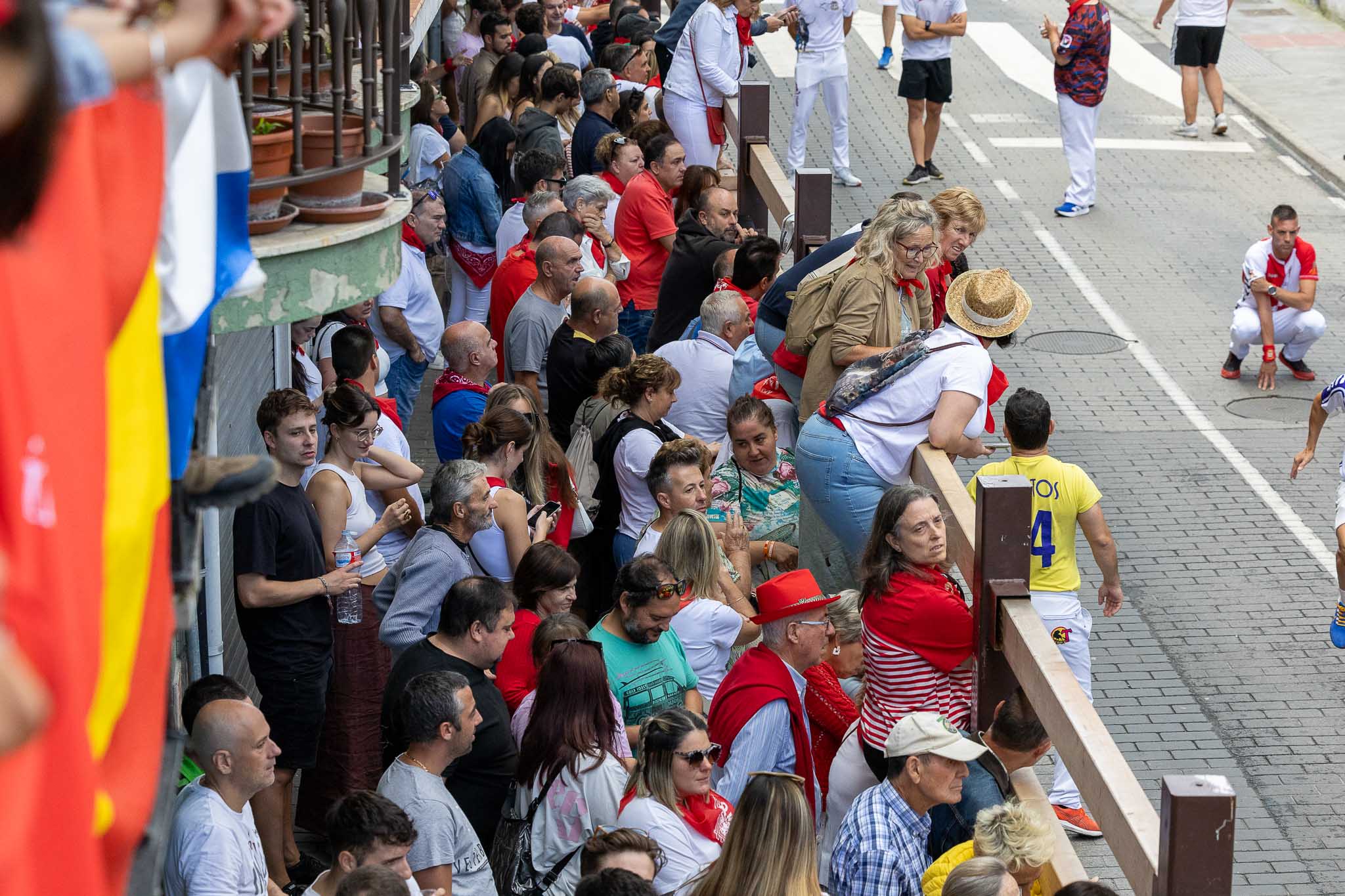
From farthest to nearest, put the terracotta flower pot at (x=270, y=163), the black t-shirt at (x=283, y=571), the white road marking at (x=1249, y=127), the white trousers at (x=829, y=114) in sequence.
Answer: the white road marking at (x=1249, y=127)
the white trousers at (x=829, y=114)
the black t-shirt at (x=283, y=571)
the terracotta flower pot at (x=270, y=163)

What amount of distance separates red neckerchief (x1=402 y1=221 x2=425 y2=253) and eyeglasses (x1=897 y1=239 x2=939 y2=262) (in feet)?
12.0

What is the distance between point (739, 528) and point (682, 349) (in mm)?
1502

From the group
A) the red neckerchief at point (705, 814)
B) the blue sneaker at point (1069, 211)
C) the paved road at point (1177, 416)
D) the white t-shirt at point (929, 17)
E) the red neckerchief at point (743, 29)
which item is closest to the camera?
the red neckerchief at point (705, 814)

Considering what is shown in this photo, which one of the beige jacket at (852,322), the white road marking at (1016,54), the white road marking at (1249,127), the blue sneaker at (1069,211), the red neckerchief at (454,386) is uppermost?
the beige jacket at (852,322)

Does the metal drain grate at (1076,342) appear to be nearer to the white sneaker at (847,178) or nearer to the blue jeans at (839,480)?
the white sneaker at (847,178)

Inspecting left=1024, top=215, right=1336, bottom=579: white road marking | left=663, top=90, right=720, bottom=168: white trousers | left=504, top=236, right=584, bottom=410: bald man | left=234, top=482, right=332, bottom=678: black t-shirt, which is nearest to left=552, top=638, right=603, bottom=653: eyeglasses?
left=234, top=482, right=332, bottom=678: black t-shirt

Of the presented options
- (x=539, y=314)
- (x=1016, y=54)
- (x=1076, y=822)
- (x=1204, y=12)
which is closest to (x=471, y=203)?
(x=539, y=314)

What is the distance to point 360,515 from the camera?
23.2 ft

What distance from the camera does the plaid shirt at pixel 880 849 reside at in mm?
5230

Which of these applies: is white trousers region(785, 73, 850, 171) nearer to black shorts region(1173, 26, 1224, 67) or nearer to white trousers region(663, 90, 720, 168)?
white trousers region(663, 90, 720, 168)

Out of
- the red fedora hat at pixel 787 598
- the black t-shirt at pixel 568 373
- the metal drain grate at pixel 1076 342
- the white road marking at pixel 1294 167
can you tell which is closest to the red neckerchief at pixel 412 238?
the black t-shirt at pixel 568 373

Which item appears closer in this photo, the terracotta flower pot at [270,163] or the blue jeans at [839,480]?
the terracotta flower pot at [270,163]

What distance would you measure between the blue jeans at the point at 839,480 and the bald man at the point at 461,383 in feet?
6.31

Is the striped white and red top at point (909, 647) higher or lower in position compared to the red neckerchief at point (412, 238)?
lower
